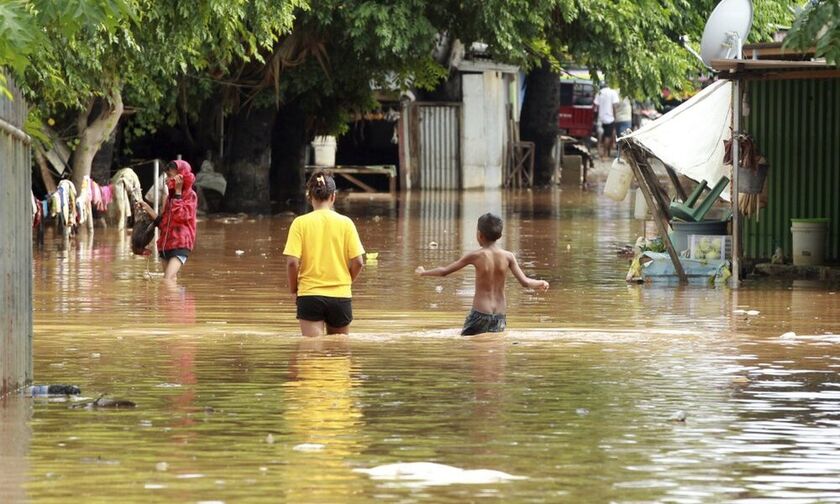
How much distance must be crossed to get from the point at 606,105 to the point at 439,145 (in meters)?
12.5

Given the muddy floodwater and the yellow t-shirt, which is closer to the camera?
the muddy floodwater

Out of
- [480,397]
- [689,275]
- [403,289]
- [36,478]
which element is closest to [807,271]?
[689,275]

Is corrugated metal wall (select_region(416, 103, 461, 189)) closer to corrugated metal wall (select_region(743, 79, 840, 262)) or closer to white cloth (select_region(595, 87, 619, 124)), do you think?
white cloth (select_region(595, 87, 619, 124))

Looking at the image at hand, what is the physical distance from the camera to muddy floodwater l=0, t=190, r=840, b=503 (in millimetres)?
7121

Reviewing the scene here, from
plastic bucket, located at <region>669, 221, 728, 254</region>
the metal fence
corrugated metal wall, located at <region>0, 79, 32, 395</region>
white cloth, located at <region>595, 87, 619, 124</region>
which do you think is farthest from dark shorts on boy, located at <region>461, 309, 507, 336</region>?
white cloth, located at <region>595, 87, 619, 124</region>

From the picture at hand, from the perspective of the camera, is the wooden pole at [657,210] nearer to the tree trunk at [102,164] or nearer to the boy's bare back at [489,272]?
the boy's bare back at [489,272]

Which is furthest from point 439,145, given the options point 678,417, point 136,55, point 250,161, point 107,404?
point 678,417

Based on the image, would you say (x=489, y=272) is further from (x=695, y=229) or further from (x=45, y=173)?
(x=45, y=173)

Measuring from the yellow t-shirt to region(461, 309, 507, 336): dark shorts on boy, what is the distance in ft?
3.86

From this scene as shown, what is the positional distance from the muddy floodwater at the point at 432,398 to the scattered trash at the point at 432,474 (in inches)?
0.8

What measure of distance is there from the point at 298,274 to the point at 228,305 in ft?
12.8

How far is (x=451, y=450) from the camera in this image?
25.4ft

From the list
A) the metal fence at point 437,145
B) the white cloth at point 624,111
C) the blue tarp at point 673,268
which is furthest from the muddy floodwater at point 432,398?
the white cloth at point 624,111

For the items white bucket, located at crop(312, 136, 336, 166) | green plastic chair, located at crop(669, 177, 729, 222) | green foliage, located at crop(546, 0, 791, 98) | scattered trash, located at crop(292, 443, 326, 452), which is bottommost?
scattered trash, located at crop(292, 443, 326, 452)
